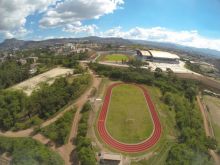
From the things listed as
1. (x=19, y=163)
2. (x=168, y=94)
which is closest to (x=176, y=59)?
(x=168, y=94)

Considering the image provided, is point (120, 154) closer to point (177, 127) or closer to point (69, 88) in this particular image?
point (177, 127)

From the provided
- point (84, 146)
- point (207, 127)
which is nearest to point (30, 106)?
point (84, 146)

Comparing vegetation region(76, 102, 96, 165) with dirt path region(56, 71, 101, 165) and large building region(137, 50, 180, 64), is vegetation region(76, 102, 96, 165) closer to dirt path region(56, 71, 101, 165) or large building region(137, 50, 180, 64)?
dirt path region(56, 71, 101, 165)

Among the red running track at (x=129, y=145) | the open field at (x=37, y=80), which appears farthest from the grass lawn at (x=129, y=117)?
the open field at (x=37, y=80)

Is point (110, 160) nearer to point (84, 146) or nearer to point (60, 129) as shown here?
point (84, 146)

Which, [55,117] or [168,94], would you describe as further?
[168,94]
